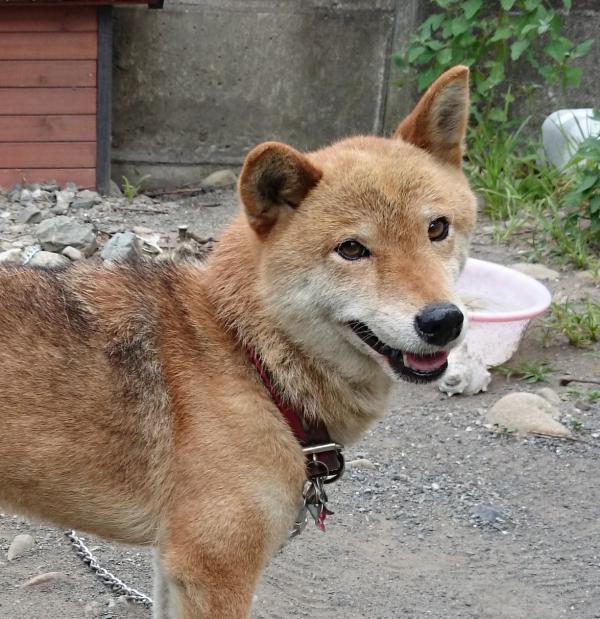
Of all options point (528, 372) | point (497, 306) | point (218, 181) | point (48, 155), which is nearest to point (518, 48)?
point (497, 306)

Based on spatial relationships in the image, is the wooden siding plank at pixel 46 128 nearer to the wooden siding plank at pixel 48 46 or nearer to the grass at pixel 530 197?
the wooden siding plank at pixel 48 46

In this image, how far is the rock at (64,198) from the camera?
24.0ft

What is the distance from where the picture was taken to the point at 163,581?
3.27 meters

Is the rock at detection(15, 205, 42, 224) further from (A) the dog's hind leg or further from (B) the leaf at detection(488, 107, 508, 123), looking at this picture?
(A) the dog's hind leg

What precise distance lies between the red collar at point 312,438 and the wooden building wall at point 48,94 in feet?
16.6

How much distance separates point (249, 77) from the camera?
26.8 ft

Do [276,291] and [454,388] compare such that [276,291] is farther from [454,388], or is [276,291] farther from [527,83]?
[527,83]

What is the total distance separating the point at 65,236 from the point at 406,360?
157 inches

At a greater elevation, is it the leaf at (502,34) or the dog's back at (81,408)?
the leaf at (502,34)

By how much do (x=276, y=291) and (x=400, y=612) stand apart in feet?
4.87

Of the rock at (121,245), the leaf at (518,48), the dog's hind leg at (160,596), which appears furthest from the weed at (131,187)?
the dog's hind leg at (160,596)

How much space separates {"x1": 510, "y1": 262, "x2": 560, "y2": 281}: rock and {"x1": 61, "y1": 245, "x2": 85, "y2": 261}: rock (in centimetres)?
296

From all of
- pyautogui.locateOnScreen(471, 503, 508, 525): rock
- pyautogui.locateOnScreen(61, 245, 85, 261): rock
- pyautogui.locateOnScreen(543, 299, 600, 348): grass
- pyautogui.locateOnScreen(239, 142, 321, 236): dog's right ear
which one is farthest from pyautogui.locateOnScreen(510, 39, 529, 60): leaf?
pyautogui.locateOnScreen(239, 142, 321, 236): dog's right ear

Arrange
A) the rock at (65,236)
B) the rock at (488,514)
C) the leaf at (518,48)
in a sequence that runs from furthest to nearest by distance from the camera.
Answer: the leaf at (518,48) → the rock at (65,236) → the rock at (488,514)
